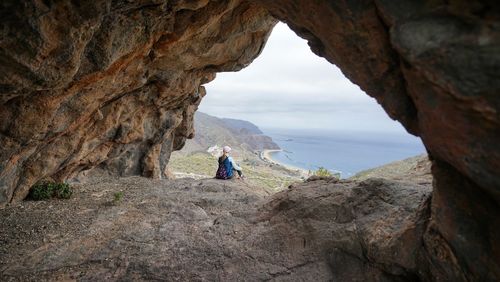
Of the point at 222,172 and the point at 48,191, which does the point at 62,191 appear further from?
the point at 222,172

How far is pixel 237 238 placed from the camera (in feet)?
36.2

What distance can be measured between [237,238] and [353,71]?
6.60 meters

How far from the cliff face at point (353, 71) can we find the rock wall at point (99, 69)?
0.04 m

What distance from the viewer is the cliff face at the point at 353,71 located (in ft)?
14.7

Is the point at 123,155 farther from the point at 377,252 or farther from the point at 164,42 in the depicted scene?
the point at 377,252

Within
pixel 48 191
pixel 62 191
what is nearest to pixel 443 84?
pixel 62 191

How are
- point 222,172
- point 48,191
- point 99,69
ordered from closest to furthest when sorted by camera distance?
1. point 99,69
2. point 48,191
3. point 222,172

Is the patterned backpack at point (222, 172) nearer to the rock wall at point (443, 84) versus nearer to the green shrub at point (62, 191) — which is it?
the green shrub at point (62, 191)

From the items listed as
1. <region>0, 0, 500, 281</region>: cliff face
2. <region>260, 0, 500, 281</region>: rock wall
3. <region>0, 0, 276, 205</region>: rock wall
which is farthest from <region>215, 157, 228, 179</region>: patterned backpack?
<region>260, 0, 500, 281</region>: rock wall

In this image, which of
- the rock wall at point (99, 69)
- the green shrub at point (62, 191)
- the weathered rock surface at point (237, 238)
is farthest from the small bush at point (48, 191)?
the weathered rock surface at point (237, 238)

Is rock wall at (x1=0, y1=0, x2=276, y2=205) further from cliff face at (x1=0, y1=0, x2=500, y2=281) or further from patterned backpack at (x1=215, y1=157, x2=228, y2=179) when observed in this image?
patterned backpack at (x1=215, y1=157, x2=228, y2=179)

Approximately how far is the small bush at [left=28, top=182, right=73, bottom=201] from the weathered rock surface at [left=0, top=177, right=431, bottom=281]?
0.58 metres

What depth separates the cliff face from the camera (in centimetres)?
449

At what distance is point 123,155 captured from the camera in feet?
71.5
